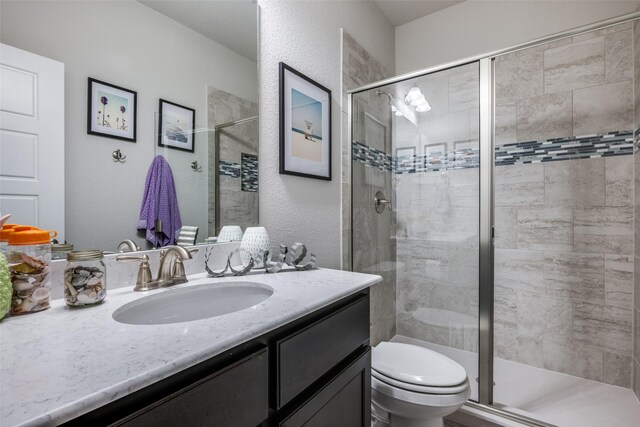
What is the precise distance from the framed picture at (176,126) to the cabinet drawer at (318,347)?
0.77m

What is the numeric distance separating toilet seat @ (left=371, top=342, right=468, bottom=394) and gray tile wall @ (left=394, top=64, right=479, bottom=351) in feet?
1.58

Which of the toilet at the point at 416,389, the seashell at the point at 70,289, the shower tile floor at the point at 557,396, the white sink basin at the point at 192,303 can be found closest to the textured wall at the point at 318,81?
Answer: the white sink basin at the point at 192,303

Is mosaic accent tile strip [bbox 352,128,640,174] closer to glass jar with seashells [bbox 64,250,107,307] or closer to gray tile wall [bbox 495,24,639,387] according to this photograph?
gray tile wall [bbox 495,24,639,387]

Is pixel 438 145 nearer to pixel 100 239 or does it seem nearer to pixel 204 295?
pixel 204 295

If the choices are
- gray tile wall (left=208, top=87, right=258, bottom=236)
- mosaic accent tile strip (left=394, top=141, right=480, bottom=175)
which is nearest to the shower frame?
mosaic accent tile strip (left=394, top=141, right=480, bottom=175)

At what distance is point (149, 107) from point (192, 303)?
643 millimetres

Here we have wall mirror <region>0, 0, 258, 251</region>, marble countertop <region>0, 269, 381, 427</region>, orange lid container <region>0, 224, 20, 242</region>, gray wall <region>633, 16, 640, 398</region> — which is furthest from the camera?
gray wall <region>633, 16, 640, 398</region>

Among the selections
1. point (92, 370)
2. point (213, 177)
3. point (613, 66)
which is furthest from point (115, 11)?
point (613, 66)

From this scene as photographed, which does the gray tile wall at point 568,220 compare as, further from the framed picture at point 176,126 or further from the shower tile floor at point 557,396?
the framed picture at point 176,126

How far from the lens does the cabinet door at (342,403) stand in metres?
0.79

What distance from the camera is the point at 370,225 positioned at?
6.95 ft

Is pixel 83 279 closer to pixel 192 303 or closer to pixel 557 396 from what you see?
pixel 192 303

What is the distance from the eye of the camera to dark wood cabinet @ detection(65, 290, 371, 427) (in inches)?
19.6

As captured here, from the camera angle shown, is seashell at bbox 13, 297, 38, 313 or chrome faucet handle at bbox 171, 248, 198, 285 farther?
chrome faucet handle at bbox 171, 248, 198, 285
